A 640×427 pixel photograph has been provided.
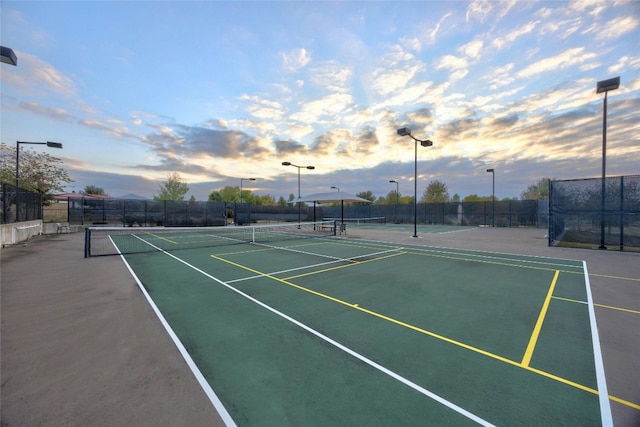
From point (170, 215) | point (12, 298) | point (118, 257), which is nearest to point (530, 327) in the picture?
point (12, 298)

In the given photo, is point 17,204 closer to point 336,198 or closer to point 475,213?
point 336,198

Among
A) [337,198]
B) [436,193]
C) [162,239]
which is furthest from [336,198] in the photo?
[436,193]

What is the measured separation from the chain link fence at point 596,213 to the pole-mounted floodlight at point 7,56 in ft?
87.7

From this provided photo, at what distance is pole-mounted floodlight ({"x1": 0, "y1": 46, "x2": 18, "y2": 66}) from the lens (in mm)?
9102

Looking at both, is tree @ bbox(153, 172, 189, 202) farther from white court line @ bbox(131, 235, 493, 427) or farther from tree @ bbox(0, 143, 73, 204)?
white court line @ bbox(131, 235, 493, 427)

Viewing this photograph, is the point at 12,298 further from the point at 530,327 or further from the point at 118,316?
the point at 530,327

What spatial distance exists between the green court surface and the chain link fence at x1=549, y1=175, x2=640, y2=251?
992 cm

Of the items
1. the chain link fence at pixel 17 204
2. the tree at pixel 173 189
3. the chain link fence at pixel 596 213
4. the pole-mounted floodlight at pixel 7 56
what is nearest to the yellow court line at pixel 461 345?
the pole-mounted floodlight at pixel 7 56

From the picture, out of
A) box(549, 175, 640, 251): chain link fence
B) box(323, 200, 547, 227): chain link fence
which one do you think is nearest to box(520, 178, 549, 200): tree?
box(323, 200, 547, 227): chain link fence

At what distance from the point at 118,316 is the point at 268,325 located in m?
3.27

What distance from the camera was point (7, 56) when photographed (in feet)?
30.3

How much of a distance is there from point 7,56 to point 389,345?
14.9 meters

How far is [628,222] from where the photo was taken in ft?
49.0

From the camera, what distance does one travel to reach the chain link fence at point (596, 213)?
48.6ft
